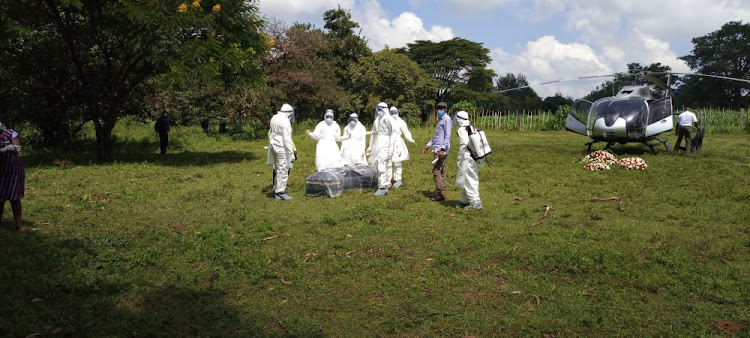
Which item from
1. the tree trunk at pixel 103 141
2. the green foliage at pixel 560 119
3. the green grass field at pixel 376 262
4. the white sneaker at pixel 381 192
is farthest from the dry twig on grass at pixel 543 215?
the green foliage at pixel 560 119

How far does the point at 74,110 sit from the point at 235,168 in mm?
8031

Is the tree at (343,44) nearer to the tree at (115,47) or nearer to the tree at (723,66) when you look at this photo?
the tree at (115,47)

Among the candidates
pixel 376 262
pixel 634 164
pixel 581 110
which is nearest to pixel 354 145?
pixel 376 262

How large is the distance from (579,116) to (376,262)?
16352 millimetres

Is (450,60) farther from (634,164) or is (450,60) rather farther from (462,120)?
(462,120)

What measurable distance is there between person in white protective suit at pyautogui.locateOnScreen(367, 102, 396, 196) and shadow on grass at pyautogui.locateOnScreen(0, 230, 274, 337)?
5640mm

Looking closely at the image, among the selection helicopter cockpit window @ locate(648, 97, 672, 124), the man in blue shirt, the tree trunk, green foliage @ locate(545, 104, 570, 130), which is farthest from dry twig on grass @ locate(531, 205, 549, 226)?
green foliage @ locate(545, 104, 570, 130)

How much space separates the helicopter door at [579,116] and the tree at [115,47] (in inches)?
476

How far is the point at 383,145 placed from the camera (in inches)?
439

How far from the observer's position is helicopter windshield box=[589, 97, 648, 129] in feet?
59.9

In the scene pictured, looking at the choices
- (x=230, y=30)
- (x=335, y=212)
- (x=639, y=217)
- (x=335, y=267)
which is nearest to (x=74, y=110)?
(x=230, y=30)

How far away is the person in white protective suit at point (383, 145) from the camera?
11.0 meters

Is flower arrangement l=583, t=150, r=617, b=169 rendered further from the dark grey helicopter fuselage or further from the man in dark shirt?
the man in dark shirt

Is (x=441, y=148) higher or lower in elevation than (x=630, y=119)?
lower
